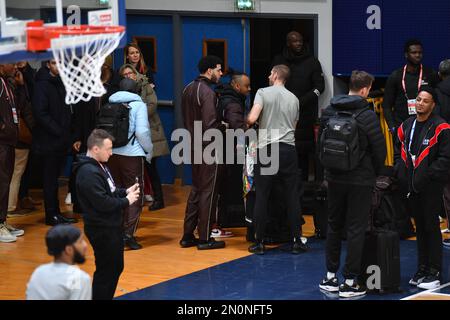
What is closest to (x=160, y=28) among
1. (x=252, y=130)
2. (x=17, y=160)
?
(x=17, y=160)

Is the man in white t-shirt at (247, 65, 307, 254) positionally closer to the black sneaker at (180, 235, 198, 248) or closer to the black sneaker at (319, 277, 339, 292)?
the black sneaker at (180, 235, 198, 248)

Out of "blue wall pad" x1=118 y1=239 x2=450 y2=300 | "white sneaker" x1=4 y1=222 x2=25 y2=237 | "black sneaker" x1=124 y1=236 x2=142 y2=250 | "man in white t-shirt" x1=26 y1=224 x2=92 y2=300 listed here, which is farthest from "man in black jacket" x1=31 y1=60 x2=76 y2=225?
"man in white t-shirt" x1=26 y1=224 x2=92 y2=300

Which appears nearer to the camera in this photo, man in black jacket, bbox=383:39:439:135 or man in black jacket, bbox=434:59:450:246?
→ man in black jacket, bbox=434:59:450:246

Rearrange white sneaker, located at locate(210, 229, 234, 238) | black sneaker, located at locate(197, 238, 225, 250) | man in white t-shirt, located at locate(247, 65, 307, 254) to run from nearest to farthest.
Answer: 1. man in white t-shirt, located at locate(247, 65, 307, 254)
2. black sneaker, located at locate(197, 238, 225, 250)
3. white sneaker, located at locate(210, 229, 234, 238)

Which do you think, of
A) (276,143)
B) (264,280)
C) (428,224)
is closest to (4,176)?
(276,143)

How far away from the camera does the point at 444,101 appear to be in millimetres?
10562

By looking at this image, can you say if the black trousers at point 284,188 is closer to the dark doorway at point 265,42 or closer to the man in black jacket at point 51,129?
the man in black jacket at point 51,129

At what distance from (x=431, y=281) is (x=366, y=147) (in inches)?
54.6

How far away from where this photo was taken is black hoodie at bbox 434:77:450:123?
10.6 meters

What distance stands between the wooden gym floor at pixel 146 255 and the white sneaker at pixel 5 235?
0.28ft

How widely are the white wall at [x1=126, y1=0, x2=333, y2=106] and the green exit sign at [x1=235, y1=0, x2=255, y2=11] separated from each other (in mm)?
74

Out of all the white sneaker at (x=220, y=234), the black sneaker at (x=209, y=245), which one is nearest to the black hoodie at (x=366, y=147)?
the black sneaker at (x=209, y=245)
